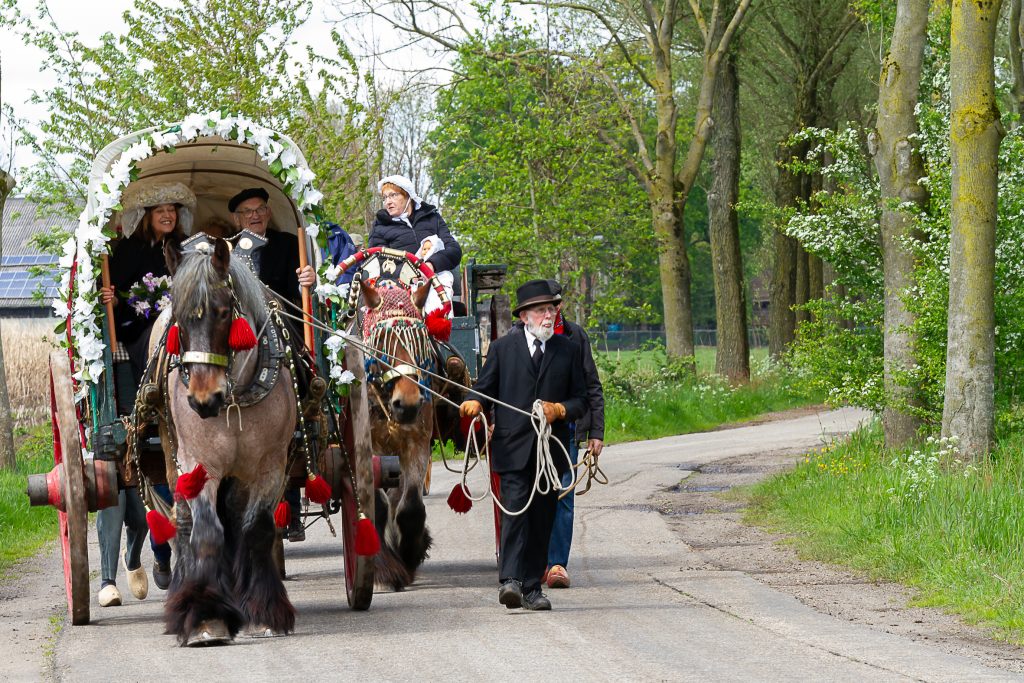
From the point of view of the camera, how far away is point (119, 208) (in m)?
8.88

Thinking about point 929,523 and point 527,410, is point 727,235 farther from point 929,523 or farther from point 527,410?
point 527,410

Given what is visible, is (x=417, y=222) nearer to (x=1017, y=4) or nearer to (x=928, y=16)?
(x=928, y=16)

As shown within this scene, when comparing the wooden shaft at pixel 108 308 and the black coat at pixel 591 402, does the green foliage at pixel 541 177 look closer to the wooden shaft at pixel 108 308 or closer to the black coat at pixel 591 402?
the black coat at pixel 591 402

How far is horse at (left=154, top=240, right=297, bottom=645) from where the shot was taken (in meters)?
7.74

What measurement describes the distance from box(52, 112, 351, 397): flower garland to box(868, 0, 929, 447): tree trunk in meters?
6.54

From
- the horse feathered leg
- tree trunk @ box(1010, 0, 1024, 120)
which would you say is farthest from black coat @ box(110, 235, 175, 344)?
tree trunk @ box(1010, 0, 1024, 120)

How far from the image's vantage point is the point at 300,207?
916cm

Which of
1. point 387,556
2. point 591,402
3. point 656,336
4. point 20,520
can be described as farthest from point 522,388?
point 656,336

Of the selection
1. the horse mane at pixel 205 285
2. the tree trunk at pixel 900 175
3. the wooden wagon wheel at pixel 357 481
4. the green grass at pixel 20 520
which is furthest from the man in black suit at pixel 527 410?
the tree trunk at pixel 900 175

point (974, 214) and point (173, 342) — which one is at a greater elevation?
point (974, 214)

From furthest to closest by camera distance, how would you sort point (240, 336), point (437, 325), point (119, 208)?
point (437, 325), point (119, 208), point (240, 336)

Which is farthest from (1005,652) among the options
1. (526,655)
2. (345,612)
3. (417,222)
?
(417,222)

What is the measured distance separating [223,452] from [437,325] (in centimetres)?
282

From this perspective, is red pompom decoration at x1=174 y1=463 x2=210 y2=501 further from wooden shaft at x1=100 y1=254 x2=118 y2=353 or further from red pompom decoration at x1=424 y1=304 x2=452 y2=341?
red pompom decoration at x1=424 y1=304 x2=452 y2=341
